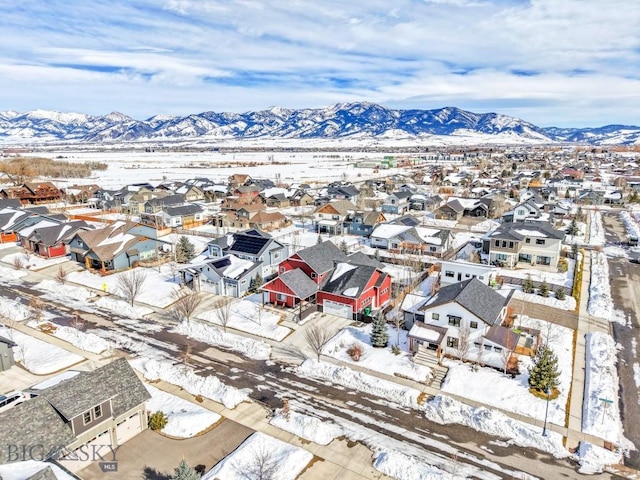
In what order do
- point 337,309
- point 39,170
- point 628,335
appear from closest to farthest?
point 628,335 < point 337,309 < point 39,170

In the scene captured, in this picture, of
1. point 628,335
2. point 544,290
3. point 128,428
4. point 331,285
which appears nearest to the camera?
point 128,428

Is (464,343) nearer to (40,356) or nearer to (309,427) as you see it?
(309,427)

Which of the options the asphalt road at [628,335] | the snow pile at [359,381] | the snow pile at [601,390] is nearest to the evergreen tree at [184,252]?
the snow pile at [359,381]

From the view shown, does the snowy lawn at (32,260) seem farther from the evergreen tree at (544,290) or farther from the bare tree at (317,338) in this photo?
the evergreen tree at (544,290)

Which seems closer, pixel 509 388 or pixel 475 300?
pixel 509 388

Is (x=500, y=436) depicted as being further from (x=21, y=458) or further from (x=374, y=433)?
(x=21, y=458)

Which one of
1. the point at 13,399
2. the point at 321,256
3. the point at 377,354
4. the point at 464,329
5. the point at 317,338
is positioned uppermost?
the point at 321,256

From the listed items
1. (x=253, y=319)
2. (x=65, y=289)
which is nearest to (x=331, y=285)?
(x=253, y=319)
